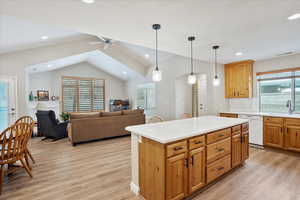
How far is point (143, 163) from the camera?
2.03m

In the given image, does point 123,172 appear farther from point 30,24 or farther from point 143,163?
point 30,24

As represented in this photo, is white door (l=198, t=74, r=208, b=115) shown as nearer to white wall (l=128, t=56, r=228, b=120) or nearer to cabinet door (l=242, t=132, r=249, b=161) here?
white wall (l=128, t=56, r=228, b=120)

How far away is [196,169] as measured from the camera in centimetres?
204

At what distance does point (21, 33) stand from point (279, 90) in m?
7.15

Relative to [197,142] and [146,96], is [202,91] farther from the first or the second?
[197,142]

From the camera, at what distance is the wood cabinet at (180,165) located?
5.70ft

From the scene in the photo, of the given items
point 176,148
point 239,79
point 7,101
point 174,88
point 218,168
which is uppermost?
point 239,79

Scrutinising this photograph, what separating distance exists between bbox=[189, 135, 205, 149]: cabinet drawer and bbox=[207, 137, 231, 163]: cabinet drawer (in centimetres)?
18

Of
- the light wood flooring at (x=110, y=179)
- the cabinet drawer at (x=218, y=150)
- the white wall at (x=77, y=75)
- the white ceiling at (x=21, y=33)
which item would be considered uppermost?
the white ceiling at (x=21, y=33)

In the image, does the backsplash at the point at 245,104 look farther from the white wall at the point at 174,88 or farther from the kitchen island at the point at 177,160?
the kitchen island at the point at 177,160

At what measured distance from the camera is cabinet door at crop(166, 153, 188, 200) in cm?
174

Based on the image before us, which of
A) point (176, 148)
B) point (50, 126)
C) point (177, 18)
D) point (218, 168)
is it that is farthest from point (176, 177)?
point (50, 126)

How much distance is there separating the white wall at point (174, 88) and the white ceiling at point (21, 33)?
404 centimetres

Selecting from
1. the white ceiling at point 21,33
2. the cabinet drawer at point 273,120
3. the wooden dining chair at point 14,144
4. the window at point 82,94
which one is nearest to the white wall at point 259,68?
A: the cabinet drawer at point 273,120
